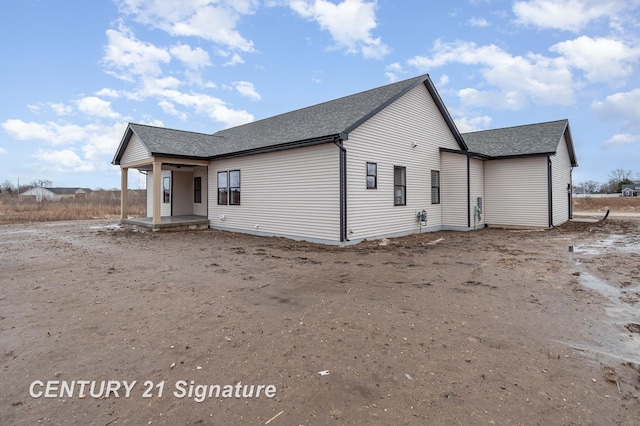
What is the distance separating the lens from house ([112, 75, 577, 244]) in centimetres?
1059

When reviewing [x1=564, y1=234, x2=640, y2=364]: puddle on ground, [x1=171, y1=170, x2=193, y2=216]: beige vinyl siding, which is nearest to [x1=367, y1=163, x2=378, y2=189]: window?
[x1=564, y1=234, x2=640, y2=364]: puddle on ground

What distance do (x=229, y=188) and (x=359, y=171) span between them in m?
6.50

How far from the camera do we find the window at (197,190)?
55.9 feet

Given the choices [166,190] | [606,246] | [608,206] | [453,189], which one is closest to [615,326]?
[606,246]

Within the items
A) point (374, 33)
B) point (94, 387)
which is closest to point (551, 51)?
point (374, 33)

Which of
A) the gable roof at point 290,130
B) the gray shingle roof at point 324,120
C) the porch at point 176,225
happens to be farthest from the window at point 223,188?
the porch at point 176,225

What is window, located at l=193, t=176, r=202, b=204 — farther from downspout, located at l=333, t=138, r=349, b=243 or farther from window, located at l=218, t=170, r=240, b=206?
downspout, located at l=333, t=138, r=349, b=243

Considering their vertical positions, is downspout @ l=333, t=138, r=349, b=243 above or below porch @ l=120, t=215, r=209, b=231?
above

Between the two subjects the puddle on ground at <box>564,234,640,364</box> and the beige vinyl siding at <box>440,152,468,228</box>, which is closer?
the puddle on ground at <box>564,234,640,364</box>

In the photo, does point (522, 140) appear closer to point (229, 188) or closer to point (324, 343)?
point (229, 188)

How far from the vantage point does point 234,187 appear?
1409 centimetres

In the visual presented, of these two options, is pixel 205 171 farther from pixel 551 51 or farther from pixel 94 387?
pixel 551 51

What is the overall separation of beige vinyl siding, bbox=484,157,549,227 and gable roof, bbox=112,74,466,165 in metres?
2.20

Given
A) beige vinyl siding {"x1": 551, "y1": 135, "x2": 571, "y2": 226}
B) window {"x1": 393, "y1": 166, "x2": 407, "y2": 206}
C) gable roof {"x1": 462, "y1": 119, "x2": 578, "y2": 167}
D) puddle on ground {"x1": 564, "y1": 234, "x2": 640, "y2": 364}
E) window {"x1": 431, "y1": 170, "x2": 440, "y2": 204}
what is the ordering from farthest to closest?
beige vinyl siding {"x1": 551, "y1": 135, "x2": 571, "y2": 226}
gable roof {"x1": 462, "y1": 119, "x2": 578, "y2": 167}
window {"x1": 431, "y1": 170, "x2": 440, "y2": 204}
window {"x1": 393, "y1": 166, "x2": 407, "y2": 206}
puddle on ground {"x1": 564, "y1": 234, "x2": 640, "y2": 364}
